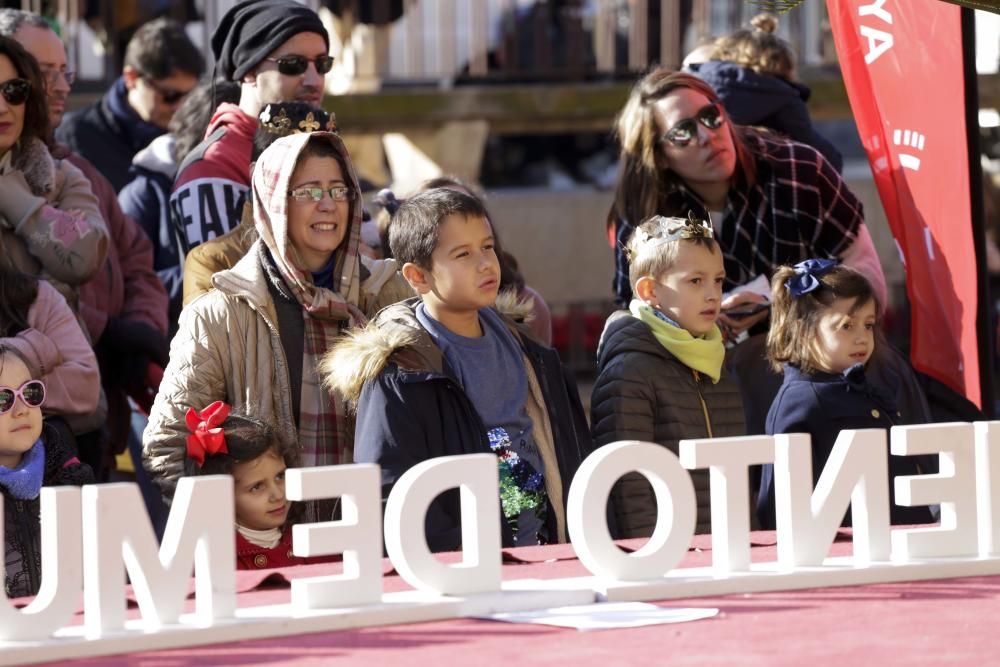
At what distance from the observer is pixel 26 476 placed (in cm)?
411

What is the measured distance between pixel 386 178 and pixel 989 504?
7.15 meters

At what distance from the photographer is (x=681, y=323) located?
463cm

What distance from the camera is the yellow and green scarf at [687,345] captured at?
4559 millimetres

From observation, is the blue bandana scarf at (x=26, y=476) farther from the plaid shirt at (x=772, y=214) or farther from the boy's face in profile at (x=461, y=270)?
the plaid shirt at (x=772, y=214)

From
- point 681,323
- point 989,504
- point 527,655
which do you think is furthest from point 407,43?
point 527,655

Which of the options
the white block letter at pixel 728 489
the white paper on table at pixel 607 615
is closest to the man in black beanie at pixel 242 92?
the white block letter at pixel 728 489

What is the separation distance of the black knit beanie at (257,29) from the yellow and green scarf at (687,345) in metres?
1.29

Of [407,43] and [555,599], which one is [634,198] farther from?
[407,43]

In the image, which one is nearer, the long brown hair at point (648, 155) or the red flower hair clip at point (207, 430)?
Result: the red flower hair clip at point (207, 430)

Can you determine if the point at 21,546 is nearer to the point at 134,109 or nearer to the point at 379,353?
the point at 379,353

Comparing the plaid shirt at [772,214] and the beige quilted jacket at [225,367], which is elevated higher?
the plaid shirt at [772,214]

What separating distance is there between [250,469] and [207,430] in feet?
0.56

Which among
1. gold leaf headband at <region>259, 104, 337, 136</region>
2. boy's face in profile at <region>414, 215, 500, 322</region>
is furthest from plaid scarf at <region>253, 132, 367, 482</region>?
gold leaf headband at <region>259, 104, 337, 136</region>

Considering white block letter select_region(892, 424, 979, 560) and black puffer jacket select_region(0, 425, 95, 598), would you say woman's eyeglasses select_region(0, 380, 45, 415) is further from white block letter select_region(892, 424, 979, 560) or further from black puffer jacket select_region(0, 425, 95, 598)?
white block letter select_region(892, 424, 979, 560)
